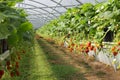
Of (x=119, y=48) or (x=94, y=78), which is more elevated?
(x=119, y=48)

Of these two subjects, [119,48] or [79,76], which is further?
[79,76]

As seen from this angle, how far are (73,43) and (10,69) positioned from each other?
361cm

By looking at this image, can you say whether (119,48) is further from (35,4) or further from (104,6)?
(35,4)

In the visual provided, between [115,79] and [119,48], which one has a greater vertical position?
[119,48]

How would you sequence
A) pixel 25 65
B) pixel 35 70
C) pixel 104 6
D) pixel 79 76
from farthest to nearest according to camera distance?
pixel 25 65
pixel 35 70
pixel 79 76
pixel 104 6

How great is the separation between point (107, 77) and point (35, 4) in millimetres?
12079

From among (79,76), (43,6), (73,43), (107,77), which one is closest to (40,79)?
(79,76)

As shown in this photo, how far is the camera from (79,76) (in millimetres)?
4531

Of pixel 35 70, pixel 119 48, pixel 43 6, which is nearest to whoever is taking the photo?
pixel 119 48

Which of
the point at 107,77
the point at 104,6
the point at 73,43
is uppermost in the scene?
the point at 104,6

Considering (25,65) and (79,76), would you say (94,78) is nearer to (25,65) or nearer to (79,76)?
(79,76)

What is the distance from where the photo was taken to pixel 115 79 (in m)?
4.17

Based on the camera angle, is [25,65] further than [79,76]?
Yes

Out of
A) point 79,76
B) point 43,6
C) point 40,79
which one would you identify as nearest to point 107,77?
point 79,76
